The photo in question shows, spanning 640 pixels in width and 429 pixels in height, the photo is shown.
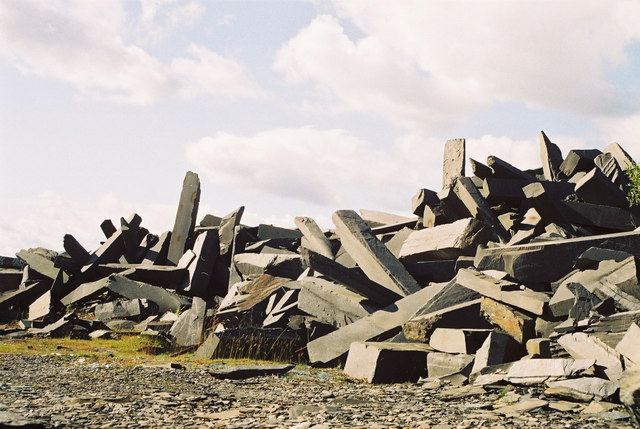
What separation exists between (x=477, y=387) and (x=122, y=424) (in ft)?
10.3

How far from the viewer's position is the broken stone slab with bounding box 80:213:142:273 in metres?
14.2

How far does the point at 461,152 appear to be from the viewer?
12.4 meters

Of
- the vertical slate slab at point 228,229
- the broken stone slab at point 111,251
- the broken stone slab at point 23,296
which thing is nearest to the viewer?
the vertical slate slab at point 228,229

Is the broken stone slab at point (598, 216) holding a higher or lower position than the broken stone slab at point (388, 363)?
higher

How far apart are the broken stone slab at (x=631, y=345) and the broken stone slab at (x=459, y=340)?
1556mm

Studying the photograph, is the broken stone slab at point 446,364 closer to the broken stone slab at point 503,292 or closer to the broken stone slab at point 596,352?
the broken stone slab at point 503,292

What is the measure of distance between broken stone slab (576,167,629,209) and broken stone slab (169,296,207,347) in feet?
22.3

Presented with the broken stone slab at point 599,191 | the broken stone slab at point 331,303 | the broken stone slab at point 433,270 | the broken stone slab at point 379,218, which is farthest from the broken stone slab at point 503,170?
the broken stone slab at point 331,303

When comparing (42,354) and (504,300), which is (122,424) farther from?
(42,354)

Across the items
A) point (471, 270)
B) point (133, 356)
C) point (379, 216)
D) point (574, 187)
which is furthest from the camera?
point (379, 216)

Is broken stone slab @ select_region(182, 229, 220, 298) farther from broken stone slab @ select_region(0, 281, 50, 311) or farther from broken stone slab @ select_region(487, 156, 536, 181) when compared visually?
broken stone slab @ select_region(487, 156, 536, 181)

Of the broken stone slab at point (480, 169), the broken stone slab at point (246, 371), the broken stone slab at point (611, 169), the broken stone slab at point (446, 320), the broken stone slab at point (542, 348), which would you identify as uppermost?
the broken stone slab at point (611, 169)

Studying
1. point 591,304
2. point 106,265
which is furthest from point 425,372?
point 106,265

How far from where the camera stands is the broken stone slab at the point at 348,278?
800 cm
